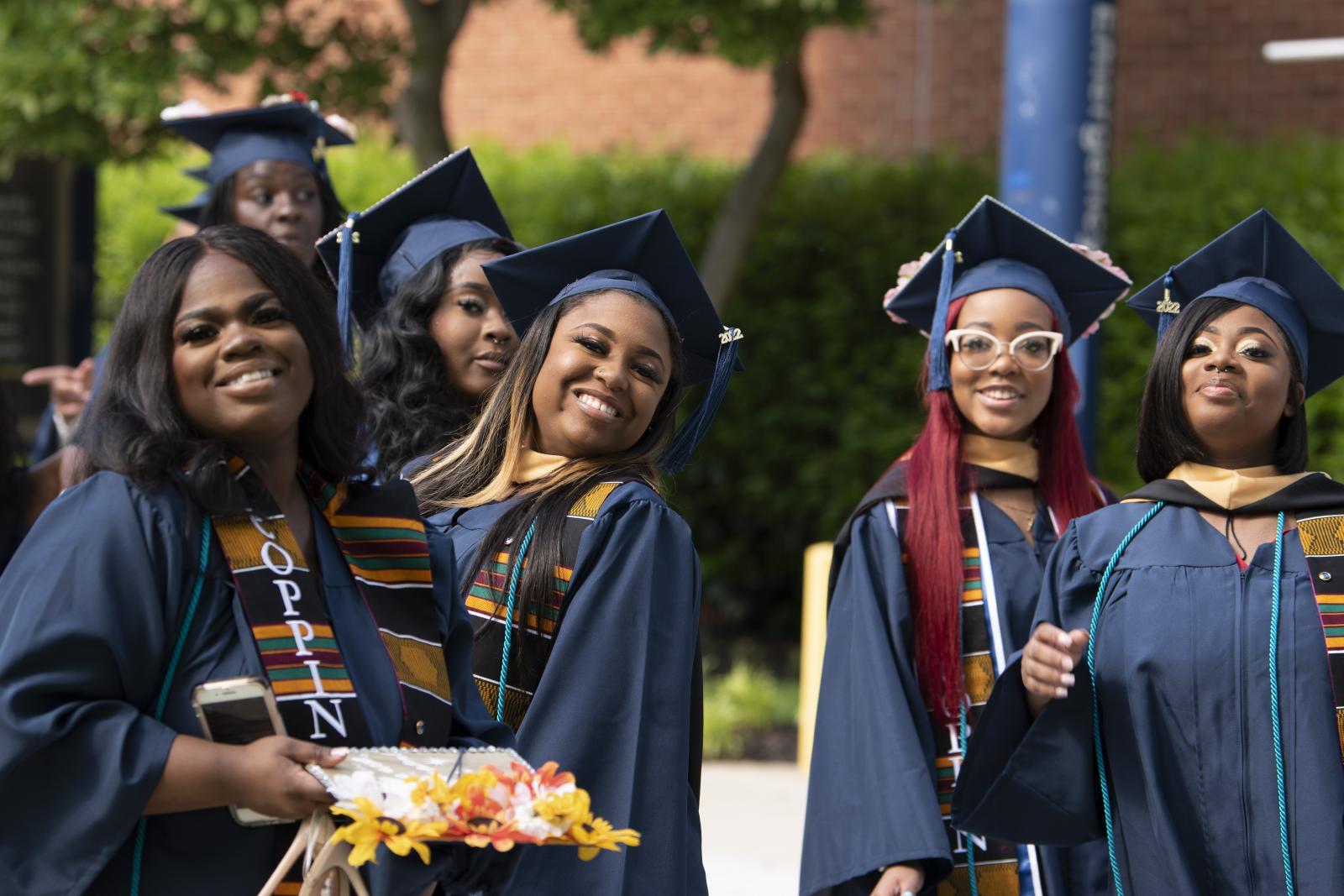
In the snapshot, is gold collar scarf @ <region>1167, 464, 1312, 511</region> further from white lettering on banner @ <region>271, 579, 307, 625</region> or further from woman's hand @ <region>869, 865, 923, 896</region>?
white lettering on banner @ <region>271, 579, 307, 625</region>

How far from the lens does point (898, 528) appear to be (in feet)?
12.3

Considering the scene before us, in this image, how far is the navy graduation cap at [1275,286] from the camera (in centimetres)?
333

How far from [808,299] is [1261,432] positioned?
6348 millimetres

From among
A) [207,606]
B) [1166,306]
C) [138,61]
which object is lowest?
[207,606]

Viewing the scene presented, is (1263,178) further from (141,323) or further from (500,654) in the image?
(141,323)

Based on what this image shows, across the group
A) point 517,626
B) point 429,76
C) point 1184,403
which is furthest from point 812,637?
point 517,626

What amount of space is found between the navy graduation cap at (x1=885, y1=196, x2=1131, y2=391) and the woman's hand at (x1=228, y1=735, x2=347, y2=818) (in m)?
2.08

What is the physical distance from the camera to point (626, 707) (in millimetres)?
2855

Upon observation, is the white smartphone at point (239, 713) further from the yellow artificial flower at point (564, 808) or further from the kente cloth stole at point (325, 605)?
the yellow artificial flower at point (564, 808)

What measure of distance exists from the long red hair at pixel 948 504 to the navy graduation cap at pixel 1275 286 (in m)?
0.44

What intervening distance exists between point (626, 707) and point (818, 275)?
6.73 metres

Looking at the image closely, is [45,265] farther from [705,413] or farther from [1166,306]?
[1166,306]

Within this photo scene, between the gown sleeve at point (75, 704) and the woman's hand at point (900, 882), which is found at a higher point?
the gown sleeve at point (75, 704)

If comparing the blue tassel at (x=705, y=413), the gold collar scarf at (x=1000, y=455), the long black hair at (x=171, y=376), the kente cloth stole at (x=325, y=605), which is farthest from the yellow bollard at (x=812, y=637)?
the long black hair at (x=171, y=376)
